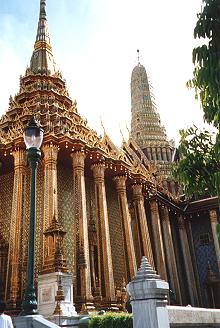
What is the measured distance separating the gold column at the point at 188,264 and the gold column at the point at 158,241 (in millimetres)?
3620

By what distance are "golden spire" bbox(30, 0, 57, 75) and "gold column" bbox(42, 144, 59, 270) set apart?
25.3ft

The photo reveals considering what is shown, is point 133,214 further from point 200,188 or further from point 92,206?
point 200,188

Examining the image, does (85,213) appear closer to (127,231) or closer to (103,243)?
(103,243)

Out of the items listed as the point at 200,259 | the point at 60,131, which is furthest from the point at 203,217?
the point at 60,131

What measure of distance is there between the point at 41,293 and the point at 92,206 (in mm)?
6361

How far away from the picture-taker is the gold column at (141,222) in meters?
18.7

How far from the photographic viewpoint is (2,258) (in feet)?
51.5

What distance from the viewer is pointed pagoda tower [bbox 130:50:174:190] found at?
1265 inches

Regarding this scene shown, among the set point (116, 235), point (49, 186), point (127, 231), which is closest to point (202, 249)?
point (116, 235)

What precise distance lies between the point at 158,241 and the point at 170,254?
5.37ft

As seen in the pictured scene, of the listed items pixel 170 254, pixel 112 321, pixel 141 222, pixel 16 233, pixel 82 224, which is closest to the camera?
pixel 112 321

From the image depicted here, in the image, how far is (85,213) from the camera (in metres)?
15.0

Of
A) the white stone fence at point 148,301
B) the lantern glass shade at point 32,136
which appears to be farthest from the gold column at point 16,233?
the white stone fence at point 148,301

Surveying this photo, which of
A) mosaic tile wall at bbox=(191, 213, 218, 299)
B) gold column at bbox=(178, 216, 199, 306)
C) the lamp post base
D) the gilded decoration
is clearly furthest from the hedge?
mosaic tile wall at bbox=(191, 213, 218, 299)
